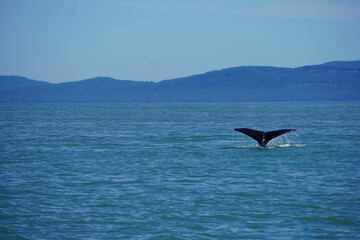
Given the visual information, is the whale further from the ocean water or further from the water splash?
the water splash

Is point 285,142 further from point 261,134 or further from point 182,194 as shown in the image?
point 182,194

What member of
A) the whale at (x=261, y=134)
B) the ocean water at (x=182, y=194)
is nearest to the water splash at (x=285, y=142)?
the whale at (x=261, y=134)

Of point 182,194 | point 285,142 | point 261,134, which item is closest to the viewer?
point 182,194

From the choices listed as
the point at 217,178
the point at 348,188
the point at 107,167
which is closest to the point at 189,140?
the point at 107,167

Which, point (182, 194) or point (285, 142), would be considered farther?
point (285, 142)

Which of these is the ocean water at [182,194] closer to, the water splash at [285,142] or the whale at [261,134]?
the whale at [261,134]

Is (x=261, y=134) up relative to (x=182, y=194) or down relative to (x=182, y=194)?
up

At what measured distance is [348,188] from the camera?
1908 cm

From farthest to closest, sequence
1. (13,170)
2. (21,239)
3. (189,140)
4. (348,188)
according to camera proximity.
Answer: (189,140), (13,170), (348,188), (21,239)

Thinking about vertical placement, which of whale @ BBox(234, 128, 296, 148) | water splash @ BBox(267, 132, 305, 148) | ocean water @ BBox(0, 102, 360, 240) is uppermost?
whale @ BBox(234, 128, 296, 148)

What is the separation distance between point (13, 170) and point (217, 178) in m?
8.82

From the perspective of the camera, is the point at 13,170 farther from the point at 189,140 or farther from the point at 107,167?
the point at 189,140

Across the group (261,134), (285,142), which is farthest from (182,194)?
(285,142)

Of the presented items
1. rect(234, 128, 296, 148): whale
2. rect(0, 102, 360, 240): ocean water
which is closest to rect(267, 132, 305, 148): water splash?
rect(234, 128, 296, 148): whale
